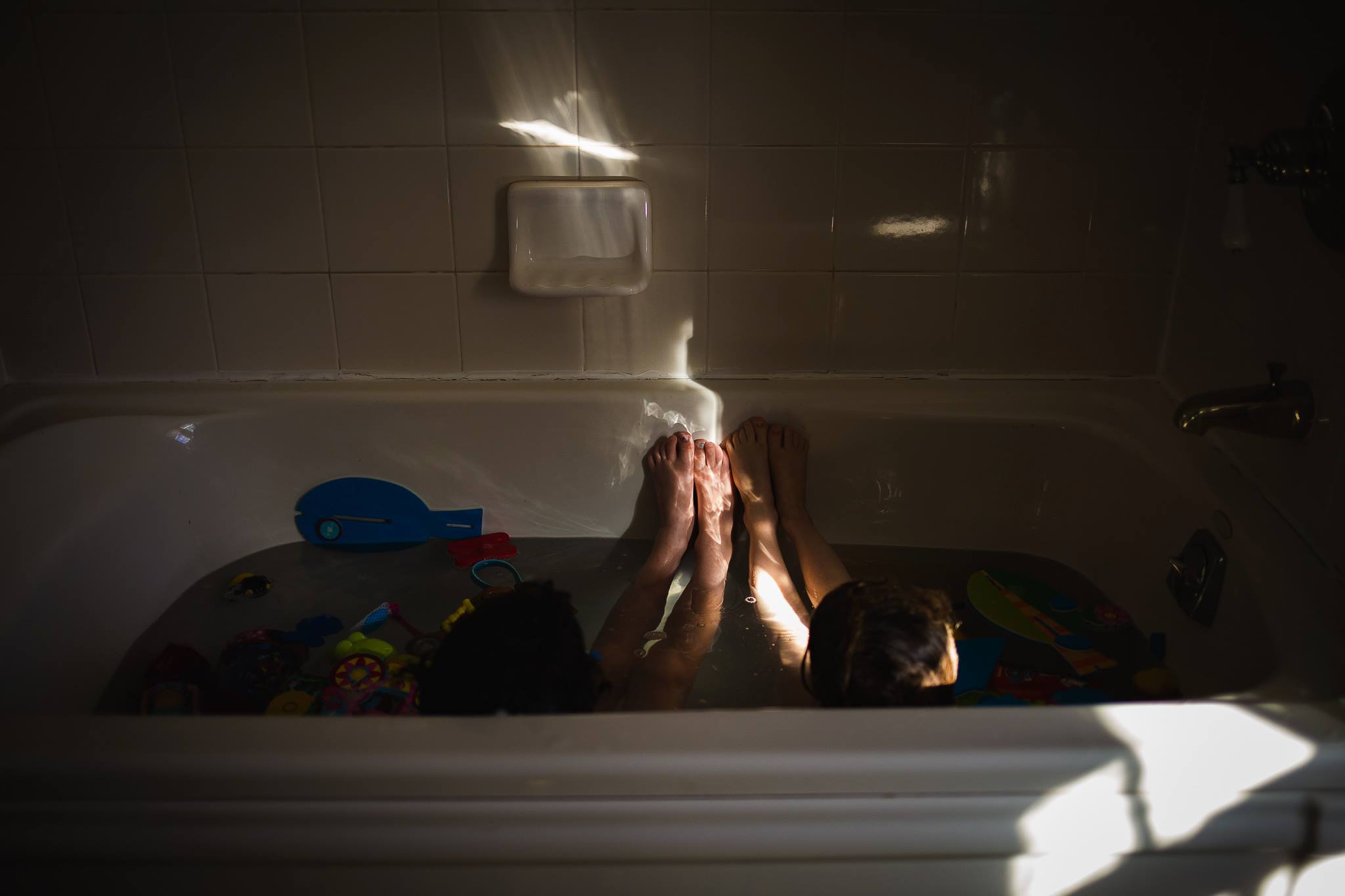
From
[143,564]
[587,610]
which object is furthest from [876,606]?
[143,564]

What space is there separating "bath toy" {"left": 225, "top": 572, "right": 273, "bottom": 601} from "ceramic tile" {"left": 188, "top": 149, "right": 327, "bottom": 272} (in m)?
0.51

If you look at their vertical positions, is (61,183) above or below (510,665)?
above

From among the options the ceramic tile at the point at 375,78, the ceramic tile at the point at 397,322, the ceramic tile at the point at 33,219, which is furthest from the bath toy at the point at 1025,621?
the ceramic tile at the point at 33,219

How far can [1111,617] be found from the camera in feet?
5.00

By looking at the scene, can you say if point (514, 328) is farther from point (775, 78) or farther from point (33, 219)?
point (33, 219)

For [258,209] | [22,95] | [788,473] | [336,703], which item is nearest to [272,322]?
[258,209]

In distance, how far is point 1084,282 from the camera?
169 cm

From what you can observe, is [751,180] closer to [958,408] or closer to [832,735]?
[958,408]

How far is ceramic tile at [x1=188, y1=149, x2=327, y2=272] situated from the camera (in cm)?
161

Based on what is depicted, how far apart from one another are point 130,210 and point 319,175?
0.32 meters

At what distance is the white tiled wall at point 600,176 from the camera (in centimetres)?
154

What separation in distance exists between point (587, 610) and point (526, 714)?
62cm

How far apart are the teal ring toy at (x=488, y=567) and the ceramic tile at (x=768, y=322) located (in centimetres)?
49

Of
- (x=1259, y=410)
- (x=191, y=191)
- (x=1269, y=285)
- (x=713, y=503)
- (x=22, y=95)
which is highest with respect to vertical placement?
(x=22, y=95)
